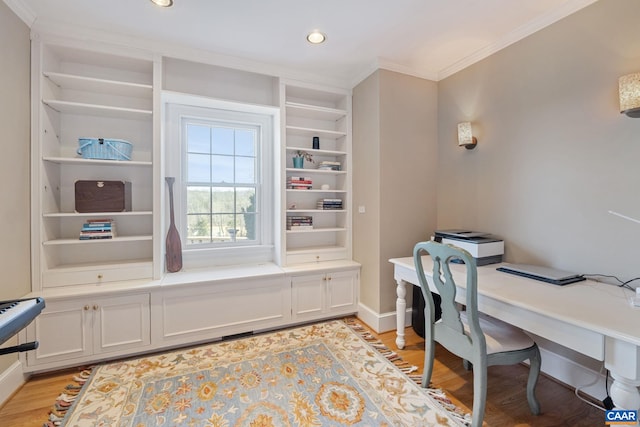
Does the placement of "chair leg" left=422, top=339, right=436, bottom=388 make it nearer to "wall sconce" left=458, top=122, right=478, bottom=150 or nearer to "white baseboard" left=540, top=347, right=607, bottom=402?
"white baseboard" left=540, top=347, right=607, bottom=402

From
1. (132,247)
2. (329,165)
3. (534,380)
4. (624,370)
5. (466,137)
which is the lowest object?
(534,380)

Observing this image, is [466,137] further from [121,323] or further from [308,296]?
[121,323]

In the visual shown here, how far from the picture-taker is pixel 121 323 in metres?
2.19

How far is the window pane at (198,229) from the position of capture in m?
2.91

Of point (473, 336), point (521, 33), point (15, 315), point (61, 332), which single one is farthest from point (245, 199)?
point (521, 33)

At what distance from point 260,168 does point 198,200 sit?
29.3 inches

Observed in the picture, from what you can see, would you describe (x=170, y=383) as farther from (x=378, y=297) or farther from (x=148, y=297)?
(x=378, y=297)

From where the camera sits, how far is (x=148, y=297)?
88.8 inches

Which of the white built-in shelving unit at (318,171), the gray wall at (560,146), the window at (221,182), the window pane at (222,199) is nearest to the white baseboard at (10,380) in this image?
the window at (221,182)

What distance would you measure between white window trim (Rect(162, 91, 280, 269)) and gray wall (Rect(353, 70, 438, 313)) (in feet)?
3.09

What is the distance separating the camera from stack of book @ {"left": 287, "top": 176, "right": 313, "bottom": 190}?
3.03 m

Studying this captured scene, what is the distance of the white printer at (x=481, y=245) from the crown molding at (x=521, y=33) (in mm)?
1561

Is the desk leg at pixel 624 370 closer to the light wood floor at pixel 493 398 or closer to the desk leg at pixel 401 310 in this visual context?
the light wood floor at pixel 493 398

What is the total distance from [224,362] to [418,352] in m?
1.58
